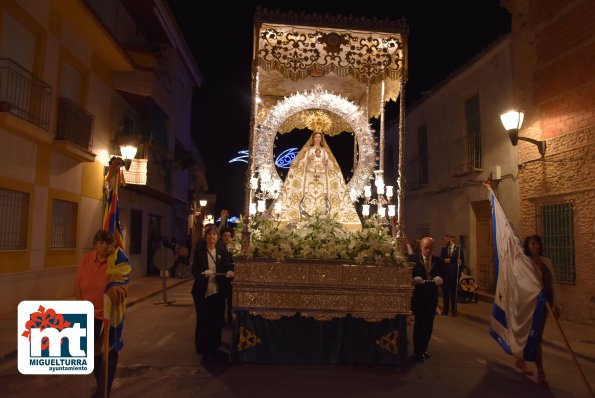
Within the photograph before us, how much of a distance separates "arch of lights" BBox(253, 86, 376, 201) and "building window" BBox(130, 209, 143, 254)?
11300mm

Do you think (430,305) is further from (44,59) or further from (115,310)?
(44,59)

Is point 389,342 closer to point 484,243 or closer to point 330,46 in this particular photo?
point 330,46

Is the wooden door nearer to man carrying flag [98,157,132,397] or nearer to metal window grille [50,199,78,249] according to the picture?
metal window grille [50,199,78,249]

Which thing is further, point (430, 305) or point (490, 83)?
point (490, 83)

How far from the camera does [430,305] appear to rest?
7.11m

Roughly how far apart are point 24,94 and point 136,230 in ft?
31.6

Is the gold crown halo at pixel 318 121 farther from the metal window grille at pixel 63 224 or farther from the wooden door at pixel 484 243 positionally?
the wooden door at pixel 484 243

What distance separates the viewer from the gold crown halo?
9.97 m

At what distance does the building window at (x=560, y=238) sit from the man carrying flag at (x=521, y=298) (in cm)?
496

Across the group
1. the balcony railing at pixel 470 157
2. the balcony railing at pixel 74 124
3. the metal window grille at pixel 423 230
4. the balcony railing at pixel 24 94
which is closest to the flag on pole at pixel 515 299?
the balcony railing at pixel 470 157

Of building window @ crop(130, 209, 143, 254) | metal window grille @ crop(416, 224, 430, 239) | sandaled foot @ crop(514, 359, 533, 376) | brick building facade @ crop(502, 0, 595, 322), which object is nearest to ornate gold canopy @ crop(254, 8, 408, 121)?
brick building facade @ crop(502, 0, 595, 322)

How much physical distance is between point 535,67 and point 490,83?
262 cm

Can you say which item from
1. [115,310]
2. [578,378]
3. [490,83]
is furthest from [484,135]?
[115,310]

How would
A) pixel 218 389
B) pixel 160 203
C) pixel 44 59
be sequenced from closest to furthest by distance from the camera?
pixel 218 389 < pixel 44 59 < pixel 160 203
